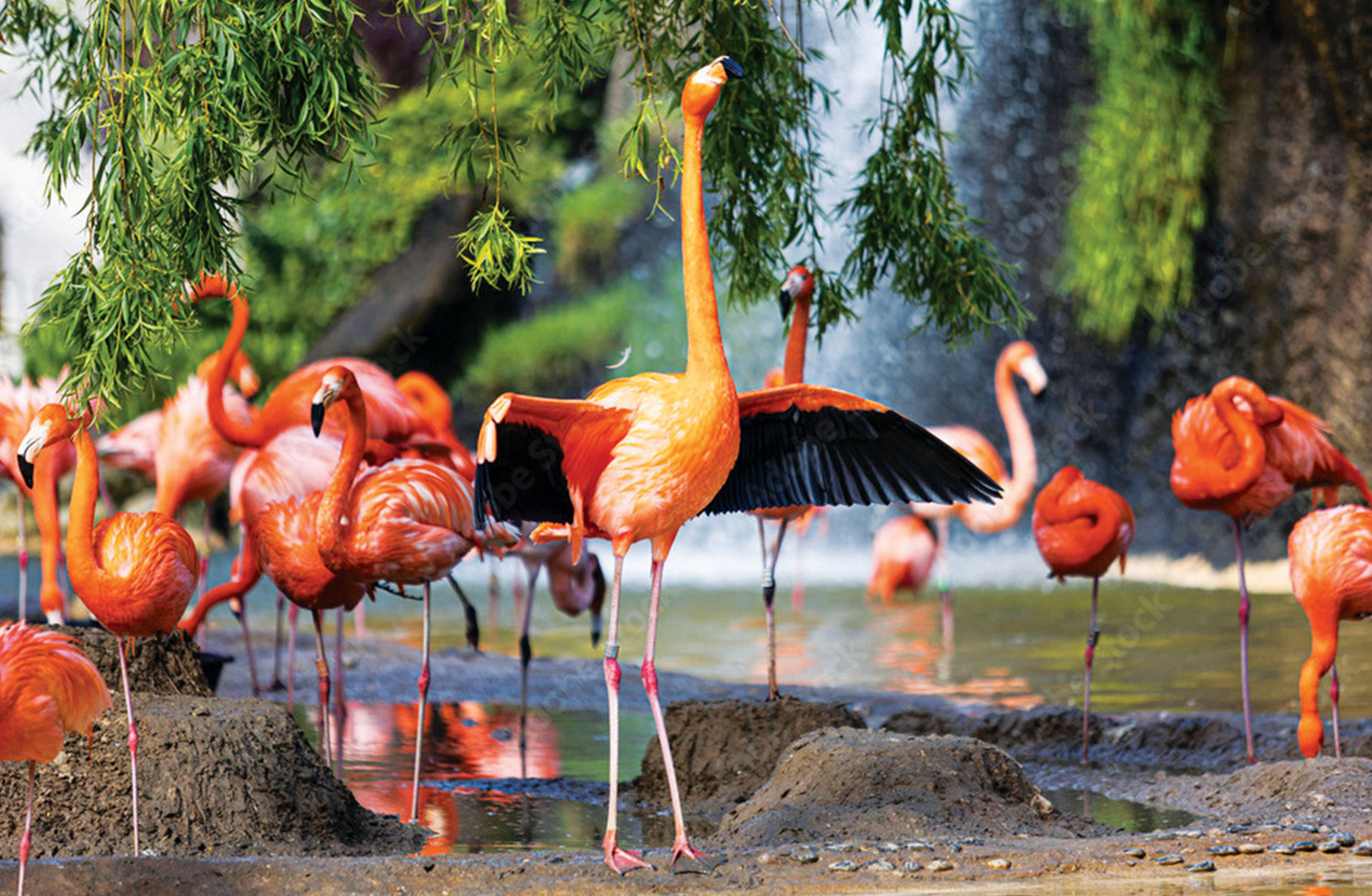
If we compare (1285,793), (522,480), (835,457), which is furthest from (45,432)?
(1285,793)

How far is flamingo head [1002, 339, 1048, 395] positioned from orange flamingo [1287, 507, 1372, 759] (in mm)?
3487

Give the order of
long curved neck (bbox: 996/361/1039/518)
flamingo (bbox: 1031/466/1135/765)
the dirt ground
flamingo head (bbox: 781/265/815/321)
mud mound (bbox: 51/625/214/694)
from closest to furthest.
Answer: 1. the dirt ground
2. mud mound (bbox: 51/625/214/694)
3. flamingo head (bbox: 781/265/815/321)
4. flamingo (bbox: 1031/466/1135/765)
5. long curved neck (bbox: 996/361/1039/518)

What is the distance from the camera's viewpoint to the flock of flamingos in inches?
156

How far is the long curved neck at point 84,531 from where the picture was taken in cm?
446

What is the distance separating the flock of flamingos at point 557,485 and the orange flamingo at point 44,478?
19 millimetres

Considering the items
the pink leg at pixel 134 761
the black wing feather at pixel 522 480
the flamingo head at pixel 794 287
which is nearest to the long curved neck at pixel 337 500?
the pink leg at pixel 134 761

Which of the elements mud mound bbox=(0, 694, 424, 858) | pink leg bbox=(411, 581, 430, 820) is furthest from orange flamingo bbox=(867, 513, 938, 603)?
mud mound bbox=(0, 694, 424, 858)

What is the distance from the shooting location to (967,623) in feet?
35.8

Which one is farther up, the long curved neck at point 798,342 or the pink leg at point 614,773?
the long curved neck at point 798,342

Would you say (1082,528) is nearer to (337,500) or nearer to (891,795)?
(891,795)

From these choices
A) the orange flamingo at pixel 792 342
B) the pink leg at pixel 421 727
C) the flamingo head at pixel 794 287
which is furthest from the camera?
the flamingo head at pixel 794 287

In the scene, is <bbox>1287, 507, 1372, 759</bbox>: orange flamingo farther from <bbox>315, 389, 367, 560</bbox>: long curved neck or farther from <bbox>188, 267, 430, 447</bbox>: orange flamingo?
<bbox>188, 267, 430, 447</bbox>: orange flamingo

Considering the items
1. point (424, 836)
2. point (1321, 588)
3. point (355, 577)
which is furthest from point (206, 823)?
point (1321, 588)

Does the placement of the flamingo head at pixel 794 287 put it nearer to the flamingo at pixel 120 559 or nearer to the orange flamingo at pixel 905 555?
the flamingo at pixel 120 559
